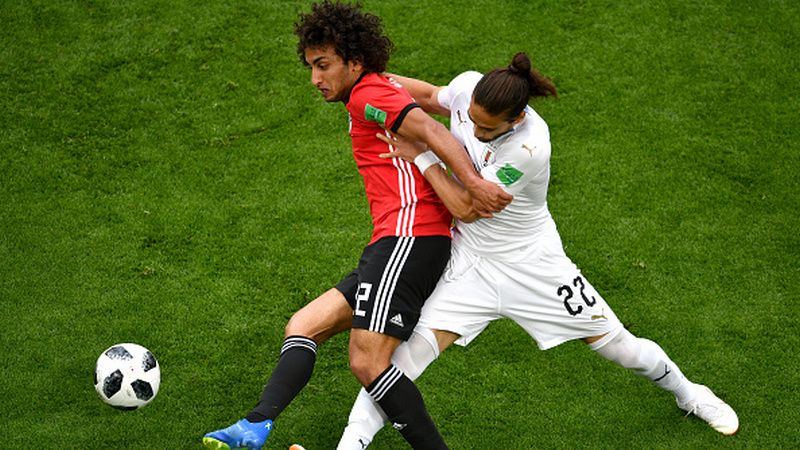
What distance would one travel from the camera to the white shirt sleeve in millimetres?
5246

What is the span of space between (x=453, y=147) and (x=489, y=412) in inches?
66.4

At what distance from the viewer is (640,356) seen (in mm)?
5305

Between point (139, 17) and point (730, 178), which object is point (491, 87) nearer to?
point (730, 178)

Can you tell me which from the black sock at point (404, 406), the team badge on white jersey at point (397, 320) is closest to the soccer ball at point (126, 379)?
the black sock at point (404, 406)

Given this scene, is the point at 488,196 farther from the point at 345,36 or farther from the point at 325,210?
the point at 325,210

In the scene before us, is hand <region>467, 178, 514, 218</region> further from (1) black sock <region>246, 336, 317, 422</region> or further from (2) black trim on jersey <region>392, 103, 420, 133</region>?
(1) black sock <region>246, 336, 317, 422</region>

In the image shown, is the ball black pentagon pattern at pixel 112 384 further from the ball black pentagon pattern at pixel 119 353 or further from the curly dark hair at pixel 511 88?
the curly dark hair at pixel 511 88

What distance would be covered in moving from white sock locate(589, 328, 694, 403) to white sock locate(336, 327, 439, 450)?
90 centimetres

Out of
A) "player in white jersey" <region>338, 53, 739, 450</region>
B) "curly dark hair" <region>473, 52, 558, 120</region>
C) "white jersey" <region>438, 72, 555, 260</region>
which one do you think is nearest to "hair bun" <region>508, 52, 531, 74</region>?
"curly dark hair" <region>473, 52, 558, 120</region>

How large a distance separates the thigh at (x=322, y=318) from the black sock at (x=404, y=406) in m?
0.49

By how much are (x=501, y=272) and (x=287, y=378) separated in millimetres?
1188

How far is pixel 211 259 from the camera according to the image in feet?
22.7

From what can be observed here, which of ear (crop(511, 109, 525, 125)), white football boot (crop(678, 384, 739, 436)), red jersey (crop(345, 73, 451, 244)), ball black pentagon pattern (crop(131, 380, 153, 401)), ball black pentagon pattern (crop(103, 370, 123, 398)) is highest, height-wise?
ear (crop(511, 109, 525, 125))

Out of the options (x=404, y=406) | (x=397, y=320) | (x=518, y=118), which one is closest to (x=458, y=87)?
(x=518, y=118)
